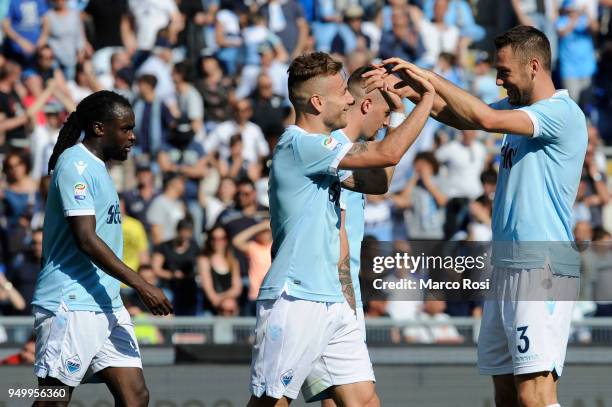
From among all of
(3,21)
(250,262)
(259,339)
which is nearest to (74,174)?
(259,339)

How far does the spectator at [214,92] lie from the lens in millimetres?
15500

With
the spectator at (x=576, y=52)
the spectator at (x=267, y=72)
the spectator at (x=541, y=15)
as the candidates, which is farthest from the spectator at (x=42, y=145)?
the spectator at (x=576, y=52)

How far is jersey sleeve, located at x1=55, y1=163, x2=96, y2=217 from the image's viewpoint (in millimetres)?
7324

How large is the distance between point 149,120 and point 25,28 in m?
2.45

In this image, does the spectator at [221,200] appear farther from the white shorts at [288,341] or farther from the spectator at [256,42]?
the white shorts at [288,341]

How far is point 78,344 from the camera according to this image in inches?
289

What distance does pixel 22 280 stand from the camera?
12727mm

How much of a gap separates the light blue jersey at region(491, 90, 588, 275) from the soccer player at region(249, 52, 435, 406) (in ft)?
2.83

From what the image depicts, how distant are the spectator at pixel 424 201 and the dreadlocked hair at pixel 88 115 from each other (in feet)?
22.6

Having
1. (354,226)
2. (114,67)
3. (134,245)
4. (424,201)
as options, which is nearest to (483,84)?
(424,201)

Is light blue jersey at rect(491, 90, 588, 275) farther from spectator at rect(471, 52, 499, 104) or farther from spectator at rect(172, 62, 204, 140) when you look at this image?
spectator at rect(471, 52, 499, 104)

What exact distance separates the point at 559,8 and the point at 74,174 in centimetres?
1140

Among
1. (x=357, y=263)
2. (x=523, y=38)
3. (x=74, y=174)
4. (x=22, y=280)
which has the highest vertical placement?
(x=523, y=38)

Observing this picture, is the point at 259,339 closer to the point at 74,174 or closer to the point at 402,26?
the point at 74,174
